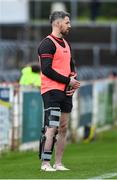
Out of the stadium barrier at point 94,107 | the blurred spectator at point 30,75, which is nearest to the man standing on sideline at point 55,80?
the blurred spectator at point 30,75

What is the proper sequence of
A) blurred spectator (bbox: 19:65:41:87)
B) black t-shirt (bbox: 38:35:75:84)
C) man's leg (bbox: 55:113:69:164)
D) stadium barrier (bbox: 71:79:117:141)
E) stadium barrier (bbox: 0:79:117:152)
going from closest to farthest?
black t-shirt (bbox: 38:35:75:84) < man's leg (bbox: 55:113:69:164) < stadium barrier (bbox: 0:79:117:152) < blurred spectator (bbox: 19:65:41:87) < stadium barrier (bbox: 71:79:117:141)

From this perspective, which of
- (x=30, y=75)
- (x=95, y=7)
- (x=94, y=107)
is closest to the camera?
(x=30, y=75)

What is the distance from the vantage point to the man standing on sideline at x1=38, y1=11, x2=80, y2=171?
36.5 ft

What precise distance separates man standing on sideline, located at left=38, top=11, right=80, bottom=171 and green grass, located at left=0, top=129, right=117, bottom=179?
432mm

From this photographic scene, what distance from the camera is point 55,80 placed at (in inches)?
438

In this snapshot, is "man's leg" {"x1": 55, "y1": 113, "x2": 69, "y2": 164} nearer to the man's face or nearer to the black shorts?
the black shorts

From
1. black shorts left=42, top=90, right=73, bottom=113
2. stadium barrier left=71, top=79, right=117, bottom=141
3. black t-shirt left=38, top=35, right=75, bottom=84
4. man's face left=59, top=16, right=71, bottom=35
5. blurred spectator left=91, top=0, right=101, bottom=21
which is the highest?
man's face left=59, top=16, right=71, bottom=35

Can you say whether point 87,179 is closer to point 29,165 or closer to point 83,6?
point 29,165

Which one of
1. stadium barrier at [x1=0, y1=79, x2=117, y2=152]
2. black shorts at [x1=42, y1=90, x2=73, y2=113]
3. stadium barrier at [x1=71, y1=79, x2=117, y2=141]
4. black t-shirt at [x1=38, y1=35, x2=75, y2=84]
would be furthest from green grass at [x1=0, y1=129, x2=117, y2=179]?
black t-shirt at [x1=38, y1=35, x2=75, y2=84]

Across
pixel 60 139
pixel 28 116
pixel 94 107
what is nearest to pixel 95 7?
pixel 94 107

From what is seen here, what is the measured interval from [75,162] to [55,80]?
2457mm

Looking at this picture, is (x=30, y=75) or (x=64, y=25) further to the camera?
(x=30, y=75)

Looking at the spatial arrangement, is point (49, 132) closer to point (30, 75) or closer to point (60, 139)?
point (60, 139)

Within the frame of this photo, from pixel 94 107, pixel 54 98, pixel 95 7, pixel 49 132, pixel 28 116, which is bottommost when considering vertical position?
pixel 94 107
